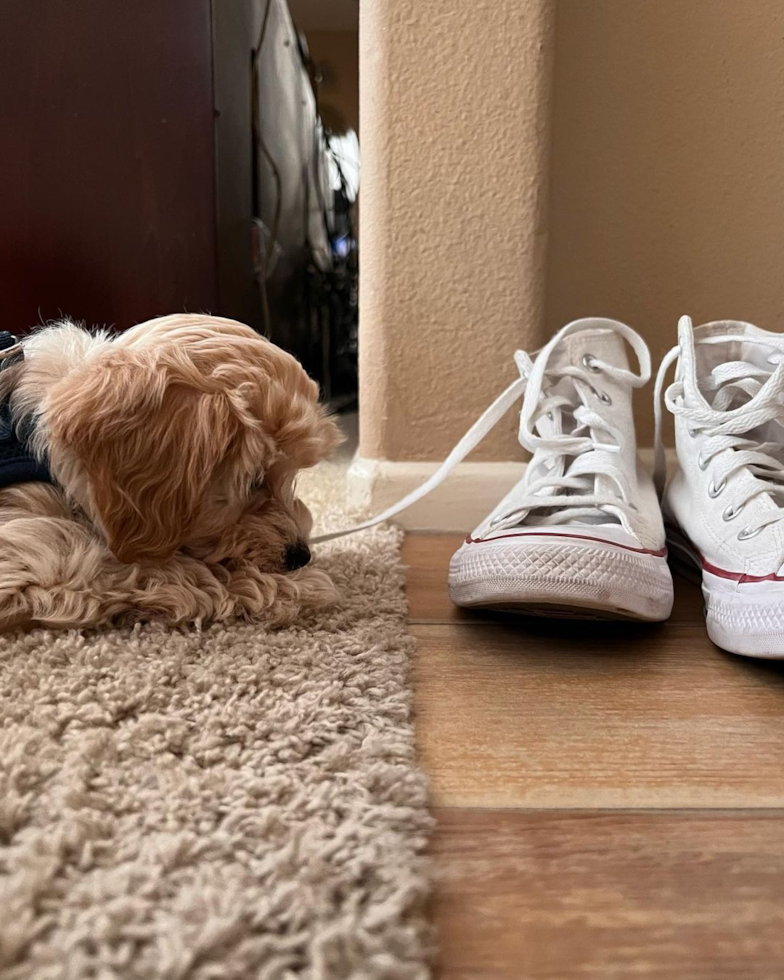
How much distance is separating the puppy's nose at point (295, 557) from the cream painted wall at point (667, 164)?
0.67 metres

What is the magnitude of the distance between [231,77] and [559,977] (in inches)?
60.5

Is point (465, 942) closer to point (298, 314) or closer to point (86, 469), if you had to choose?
point (86, 469)

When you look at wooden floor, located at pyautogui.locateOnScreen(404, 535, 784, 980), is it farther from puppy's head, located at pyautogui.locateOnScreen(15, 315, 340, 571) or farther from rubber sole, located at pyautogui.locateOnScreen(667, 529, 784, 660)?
puppy's head, located at pyautogui.locateOnScreen(15, 315, 340, 571)

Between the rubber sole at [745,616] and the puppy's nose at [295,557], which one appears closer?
the rubber sole at [745,616]

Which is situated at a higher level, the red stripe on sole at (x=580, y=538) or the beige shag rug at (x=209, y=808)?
the red stripe on sole at (x=580, y=538)

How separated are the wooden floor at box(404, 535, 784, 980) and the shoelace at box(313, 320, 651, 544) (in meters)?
0.13

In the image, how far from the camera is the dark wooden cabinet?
4.00 feet

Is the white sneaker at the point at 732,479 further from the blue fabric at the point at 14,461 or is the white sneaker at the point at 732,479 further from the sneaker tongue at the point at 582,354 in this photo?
the blue fabric at the point at 14,461

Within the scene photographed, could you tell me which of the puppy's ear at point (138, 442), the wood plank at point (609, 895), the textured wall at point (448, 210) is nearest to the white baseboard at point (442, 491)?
the textured wall at point (448, 210)

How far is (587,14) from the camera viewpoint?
3.91 feet

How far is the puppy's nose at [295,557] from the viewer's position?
835 mm

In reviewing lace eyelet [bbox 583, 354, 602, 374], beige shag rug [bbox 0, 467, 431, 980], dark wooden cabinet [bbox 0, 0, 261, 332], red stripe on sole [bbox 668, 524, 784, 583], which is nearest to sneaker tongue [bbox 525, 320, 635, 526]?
lace eyelet [bbox 583, 354, 602, 374]

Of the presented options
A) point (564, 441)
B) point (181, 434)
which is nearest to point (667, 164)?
point (564, 441)

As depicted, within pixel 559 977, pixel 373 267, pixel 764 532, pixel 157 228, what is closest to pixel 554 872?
pixel 559 977
